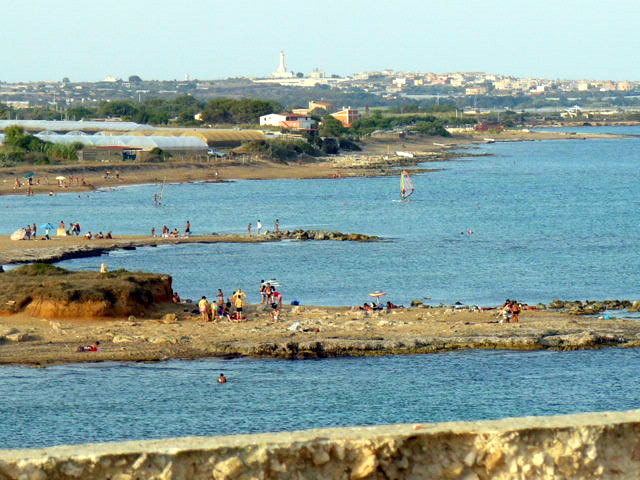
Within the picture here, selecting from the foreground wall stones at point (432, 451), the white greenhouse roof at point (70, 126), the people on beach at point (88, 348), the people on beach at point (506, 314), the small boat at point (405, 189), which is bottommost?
the small boat at point (405, 189)

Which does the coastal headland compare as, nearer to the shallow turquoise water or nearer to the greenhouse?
the shallow turquoise water

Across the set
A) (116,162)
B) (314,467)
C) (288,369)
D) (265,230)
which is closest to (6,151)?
(116,162)

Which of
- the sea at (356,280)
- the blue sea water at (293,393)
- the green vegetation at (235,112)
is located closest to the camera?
the blue sea water at (293,393)

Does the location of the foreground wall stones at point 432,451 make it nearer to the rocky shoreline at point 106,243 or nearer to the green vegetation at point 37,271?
the green vegetation at point 37,271

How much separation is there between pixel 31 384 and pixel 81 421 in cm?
299

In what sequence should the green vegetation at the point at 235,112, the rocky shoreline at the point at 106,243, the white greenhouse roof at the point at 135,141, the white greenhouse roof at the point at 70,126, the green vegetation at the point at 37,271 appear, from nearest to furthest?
the green vegetation at the point at 37,271, the rocky shoreline at the point at 106,243, the white greenhouse roof at the point at 135,141, the white greenhouse roof at the point at 70,126, the green vegetation at the point at 235,112

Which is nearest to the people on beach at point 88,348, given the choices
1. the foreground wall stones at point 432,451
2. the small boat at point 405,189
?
the foreground wall stones at point 432,451

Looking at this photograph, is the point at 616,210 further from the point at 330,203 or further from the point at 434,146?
the point at 434,146

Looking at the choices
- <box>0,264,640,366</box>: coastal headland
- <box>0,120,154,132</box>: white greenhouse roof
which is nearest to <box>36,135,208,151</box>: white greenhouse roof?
<box>0,120,154,132</box>: white greenhouse roof

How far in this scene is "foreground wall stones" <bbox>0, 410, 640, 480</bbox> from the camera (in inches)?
316

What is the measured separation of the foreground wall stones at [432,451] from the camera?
8.02 meters

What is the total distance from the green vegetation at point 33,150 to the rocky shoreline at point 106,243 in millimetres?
45723

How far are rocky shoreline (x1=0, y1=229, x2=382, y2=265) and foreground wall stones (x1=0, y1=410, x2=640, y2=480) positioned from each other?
39356 mm

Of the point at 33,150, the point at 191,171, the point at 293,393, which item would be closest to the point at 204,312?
the point at 293,393
